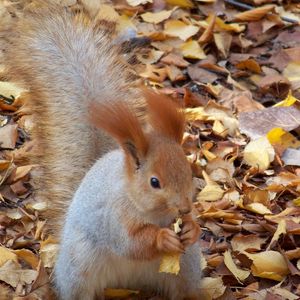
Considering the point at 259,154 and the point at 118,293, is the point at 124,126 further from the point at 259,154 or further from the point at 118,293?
the point at 259,154

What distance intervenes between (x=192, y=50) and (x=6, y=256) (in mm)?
1359

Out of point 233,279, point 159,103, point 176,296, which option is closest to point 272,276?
point 233,279

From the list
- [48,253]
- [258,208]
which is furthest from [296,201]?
[48,253]

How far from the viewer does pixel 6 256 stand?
2412mm

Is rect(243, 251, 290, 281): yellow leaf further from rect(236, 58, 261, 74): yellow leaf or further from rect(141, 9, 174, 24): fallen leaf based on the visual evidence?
rect(141, 9, 174, 24): fallen leaf

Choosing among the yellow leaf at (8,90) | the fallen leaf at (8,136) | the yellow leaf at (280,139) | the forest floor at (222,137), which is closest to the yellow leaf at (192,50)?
the forest floor at (222,137)

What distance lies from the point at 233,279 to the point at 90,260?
0.49 m

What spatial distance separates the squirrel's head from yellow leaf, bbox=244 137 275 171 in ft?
3.04

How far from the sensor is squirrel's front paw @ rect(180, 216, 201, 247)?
2037mm

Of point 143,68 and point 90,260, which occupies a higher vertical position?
point 90,260

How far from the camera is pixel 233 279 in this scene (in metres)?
2.44

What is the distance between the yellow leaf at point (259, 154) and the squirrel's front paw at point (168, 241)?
2.98 feet

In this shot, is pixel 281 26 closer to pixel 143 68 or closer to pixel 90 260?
pixel 143 68

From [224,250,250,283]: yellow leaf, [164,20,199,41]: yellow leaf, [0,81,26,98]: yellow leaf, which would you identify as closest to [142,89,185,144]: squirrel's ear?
[224,250,250,283]: yellow leaf
